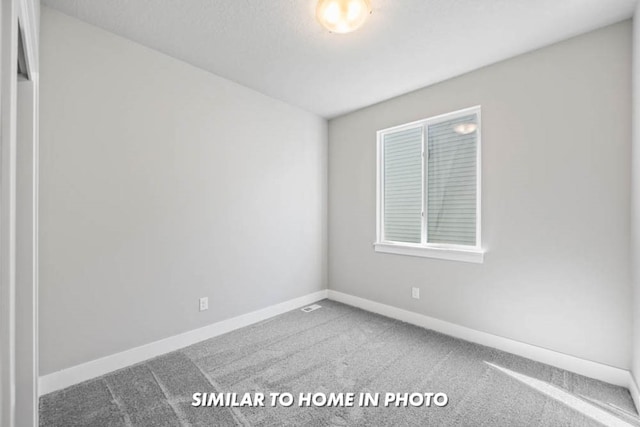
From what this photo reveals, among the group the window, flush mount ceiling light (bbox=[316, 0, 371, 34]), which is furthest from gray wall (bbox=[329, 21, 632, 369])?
flush mount ceiling light (bbox=[316, 0, 371, 34])

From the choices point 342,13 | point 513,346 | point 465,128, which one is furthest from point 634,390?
point 342,13

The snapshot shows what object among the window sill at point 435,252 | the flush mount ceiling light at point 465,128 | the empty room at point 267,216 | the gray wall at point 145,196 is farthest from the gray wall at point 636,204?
the gray wall at point 145,196

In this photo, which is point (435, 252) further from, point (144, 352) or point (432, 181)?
point (144, 352)

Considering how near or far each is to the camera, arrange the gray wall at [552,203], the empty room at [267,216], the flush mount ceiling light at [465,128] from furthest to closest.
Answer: the flush mount ceiling light at [465,128]
the gray wall at [552,203]
the empty room at [267,216]

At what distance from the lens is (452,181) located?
291cm

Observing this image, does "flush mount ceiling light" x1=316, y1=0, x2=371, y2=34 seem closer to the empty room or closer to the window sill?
the empty room

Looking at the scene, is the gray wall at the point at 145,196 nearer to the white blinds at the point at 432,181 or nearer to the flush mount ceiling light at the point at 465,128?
the white blinds at the point at 432,181

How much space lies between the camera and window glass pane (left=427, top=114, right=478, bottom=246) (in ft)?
9.14

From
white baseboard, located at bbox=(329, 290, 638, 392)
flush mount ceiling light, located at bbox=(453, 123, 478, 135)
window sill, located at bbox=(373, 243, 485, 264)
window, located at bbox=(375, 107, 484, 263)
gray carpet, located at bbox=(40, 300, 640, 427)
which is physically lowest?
gray carpet, located at bbox=(40, 300, 640, 427)

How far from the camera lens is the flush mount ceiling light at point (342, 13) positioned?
1.75m

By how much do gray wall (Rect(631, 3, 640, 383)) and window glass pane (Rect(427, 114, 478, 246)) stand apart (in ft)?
3.38

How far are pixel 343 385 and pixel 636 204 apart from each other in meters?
2.27

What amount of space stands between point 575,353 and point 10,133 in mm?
3453

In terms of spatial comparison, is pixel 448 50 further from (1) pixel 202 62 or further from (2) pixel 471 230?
(1) pixel 202 62
